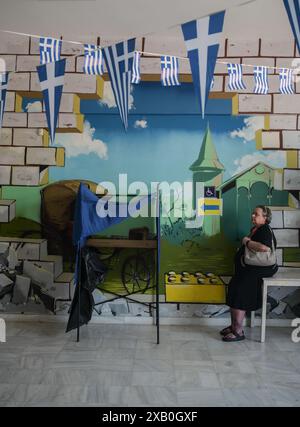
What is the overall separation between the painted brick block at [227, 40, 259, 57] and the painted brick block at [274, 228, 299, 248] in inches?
72.1

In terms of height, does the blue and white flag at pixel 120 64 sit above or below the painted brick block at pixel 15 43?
below

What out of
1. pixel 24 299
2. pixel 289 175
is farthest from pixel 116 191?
pixel 289 175

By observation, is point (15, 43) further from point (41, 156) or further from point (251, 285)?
point (251, 285)

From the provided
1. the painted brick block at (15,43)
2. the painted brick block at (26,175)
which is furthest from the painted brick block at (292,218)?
the painted brick block at (15,43)

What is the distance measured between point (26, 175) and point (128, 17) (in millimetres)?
1865

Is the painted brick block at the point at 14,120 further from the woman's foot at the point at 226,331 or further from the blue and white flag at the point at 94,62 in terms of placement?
the woman's foot at the point at 226,331

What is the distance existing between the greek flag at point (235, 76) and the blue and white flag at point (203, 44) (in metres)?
1.64

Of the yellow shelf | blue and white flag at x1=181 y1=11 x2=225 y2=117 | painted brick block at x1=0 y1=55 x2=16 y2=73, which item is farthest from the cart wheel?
painted brick block at x1=0 y1=55 x2=16 y2=73

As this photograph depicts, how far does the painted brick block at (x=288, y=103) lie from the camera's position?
417 centimetres

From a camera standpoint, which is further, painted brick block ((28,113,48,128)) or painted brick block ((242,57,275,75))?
painted brick block ((28,113,48,128))

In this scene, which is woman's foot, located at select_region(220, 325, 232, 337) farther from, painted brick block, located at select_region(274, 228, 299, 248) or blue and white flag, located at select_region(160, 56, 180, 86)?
blue and white flag, located at select_region(160, 56, 180, 86)

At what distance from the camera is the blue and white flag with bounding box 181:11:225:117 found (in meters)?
2.49

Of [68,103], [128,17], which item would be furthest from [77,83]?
[128,17]

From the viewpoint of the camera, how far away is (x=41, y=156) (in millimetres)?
4285
